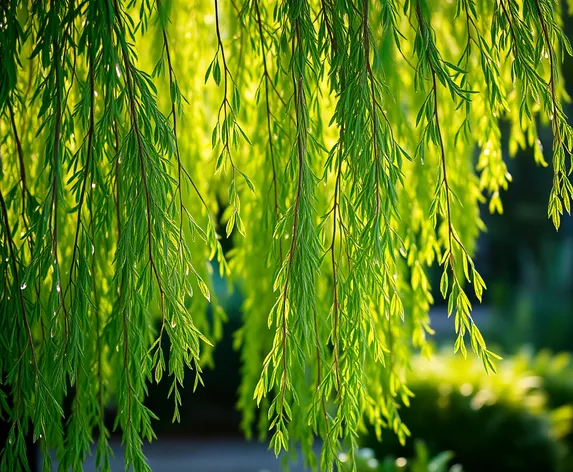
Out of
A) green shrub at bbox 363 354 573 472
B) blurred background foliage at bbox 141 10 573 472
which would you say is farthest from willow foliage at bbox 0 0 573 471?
green shrub at bbox 363 354 573 472

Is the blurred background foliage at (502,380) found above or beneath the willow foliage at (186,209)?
beneath

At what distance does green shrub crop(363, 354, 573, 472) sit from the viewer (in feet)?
11.2

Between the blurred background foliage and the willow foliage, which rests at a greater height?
the willow foliage

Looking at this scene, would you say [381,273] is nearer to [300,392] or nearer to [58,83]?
[58,83]

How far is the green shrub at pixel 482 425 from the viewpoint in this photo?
11.2 ft

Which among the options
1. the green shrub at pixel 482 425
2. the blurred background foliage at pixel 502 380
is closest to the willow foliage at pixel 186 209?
the blurred background foliage at pixel 502 380

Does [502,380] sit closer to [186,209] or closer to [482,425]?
[482,425]

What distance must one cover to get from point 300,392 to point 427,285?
0.42 meters

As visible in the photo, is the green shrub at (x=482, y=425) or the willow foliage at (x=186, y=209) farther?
the green shrub at (x=482, y=425)

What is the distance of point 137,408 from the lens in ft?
3.84

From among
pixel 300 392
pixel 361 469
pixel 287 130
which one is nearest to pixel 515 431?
pixel 361 469

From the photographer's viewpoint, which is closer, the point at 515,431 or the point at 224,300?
the point at 515,431

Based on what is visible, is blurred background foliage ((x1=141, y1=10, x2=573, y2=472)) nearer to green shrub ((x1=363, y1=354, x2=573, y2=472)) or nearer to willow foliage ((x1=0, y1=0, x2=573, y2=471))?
green shrub ((x1=363, y1=354, x2=573, y2=472))

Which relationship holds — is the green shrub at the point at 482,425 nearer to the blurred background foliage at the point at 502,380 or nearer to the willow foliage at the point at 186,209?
the blurred background foliage at the point at 502,380
